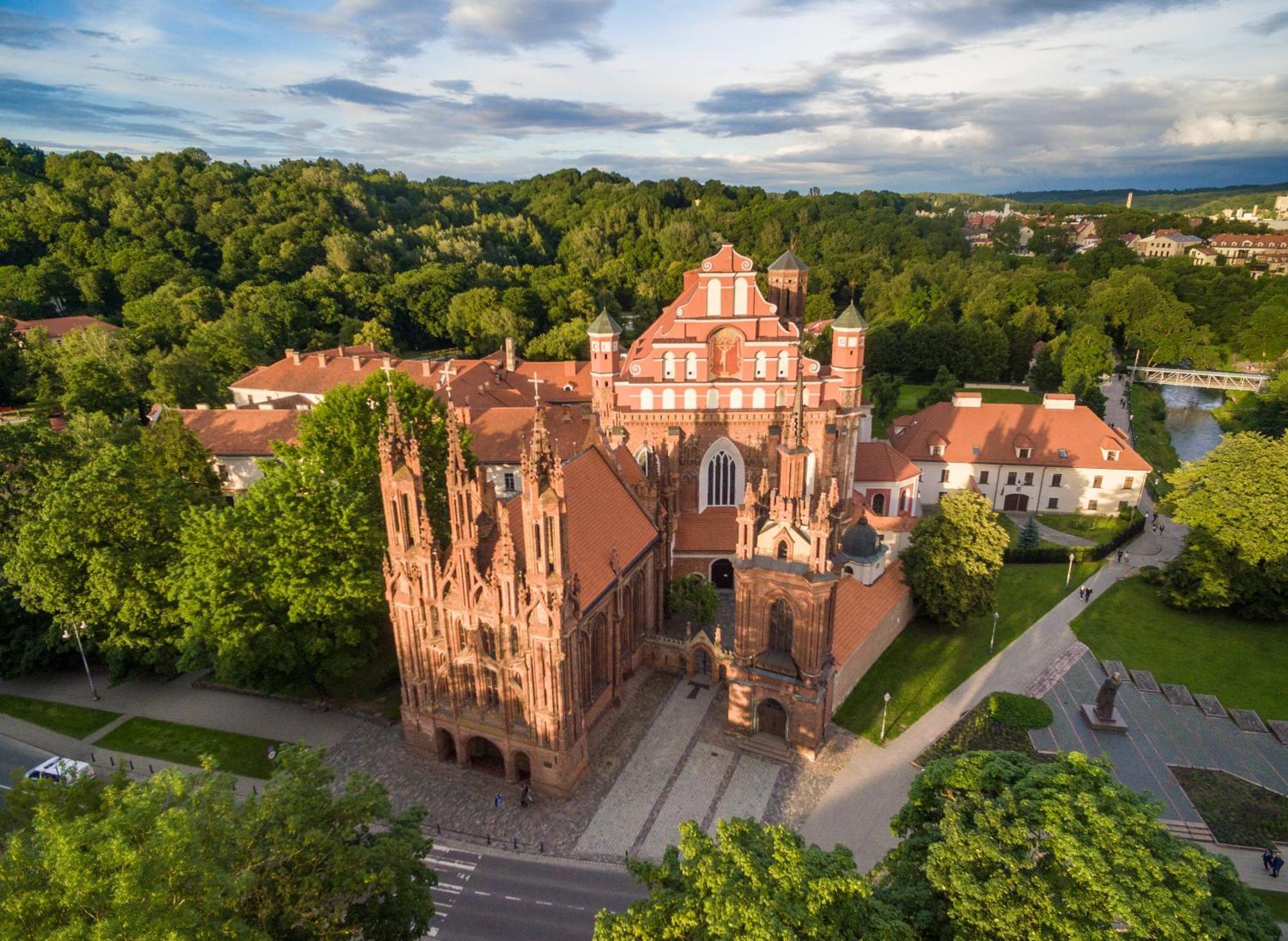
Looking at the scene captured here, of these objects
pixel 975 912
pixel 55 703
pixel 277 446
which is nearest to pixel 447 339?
pixel 277 446

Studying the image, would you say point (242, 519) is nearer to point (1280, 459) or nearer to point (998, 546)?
point (998, 546)

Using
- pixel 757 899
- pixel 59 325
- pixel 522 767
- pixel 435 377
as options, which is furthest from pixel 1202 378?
pixel 59 325

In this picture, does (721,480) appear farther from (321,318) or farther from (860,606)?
(321,318)

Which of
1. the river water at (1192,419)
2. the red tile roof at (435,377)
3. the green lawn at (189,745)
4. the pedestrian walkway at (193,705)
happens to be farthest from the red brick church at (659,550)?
the river water at (1192,419)

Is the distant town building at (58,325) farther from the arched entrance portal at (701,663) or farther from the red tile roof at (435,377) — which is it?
the arched entrance portal at (701,663)

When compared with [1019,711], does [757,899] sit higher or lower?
higher

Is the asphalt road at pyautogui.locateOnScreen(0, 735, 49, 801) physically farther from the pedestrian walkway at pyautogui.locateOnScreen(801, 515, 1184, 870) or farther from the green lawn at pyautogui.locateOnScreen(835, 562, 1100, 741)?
the green lawn at pyautogui.locateOnScreen(835, 562, 1100, 741)
